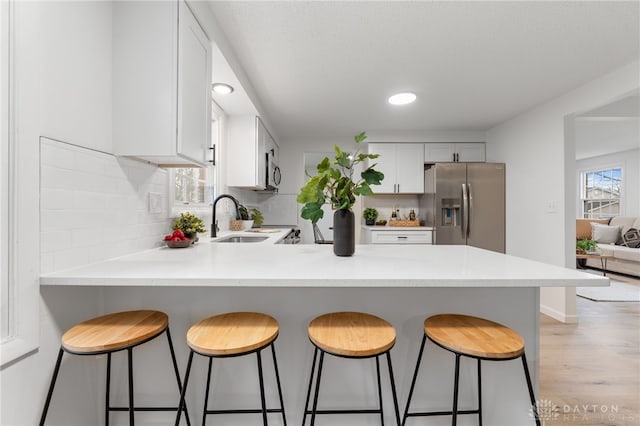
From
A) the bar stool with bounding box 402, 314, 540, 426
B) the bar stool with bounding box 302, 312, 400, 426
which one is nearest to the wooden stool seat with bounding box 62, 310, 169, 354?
the bar stool with bounding box 302, 312, 400, 426

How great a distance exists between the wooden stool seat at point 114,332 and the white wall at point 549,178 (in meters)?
3.64

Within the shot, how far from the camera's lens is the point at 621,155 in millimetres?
5934

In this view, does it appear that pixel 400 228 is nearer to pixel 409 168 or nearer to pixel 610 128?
pixel 409 168

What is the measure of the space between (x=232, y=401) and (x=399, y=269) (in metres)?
1.01

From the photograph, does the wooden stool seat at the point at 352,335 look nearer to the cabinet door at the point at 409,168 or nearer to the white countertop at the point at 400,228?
the white countertop at the point at 400,228

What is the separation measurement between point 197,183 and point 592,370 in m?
3.36

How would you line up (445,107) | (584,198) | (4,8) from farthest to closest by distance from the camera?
1. (584,198)
2. (445,107)
3. (4,8)

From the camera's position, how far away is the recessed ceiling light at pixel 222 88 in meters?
2.35

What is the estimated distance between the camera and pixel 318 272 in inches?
42.9

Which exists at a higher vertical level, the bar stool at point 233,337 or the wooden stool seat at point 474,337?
the bar stool at point 233,337

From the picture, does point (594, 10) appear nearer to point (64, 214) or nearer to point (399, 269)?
point (399, 269)

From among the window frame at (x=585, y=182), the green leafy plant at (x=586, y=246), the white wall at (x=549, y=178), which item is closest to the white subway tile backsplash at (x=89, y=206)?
the white wall at (x=549, y=178)

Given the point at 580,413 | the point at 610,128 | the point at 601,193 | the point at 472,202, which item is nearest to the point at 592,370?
the point at 580,413

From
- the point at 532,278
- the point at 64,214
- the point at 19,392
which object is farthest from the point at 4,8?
the point at 532,278
